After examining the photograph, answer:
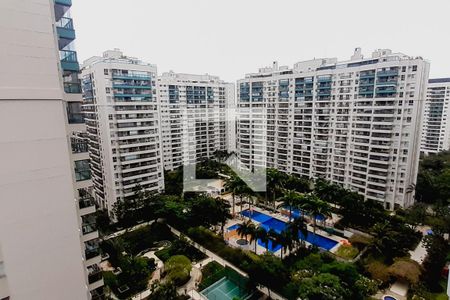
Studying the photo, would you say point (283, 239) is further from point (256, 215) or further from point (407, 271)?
point (256, 215)

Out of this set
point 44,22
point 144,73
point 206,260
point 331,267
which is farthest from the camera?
point 144,73

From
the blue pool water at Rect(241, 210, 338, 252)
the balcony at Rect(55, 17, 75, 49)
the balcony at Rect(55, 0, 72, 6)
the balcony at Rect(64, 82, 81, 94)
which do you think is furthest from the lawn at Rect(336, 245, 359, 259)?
the balcony at Rect(55, 0, 72, 6)

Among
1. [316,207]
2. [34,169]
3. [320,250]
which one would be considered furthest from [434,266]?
[34,169]

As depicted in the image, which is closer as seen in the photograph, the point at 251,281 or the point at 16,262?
the point at 16,262

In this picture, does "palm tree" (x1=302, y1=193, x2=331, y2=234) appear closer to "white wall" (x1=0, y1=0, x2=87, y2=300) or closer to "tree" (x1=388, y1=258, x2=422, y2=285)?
"tree" (x1=388, y1=258, x2=422, y2=285)

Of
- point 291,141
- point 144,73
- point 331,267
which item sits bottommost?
point 331,267

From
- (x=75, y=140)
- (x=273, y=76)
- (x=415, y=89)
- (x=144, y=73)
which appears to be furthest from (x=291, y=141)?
(x=75, y=140)

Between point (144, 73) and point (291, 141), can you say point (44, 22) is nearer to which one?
point (144, 73)
